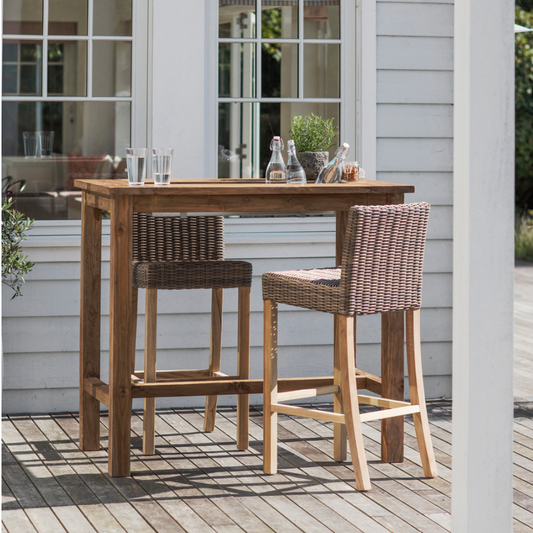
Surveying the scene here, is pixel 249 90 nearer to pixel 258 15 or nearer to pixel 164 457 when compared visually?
pixel 258 15

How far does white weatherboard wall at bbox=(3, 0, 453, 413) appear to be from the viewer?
13.1ft

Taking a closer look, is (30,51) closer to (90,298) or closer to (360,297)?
(90,298)

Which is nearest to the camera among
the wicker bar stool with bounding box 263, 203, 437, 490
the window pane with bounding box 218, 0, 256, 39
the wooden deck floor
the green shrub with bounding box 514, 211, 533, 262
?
the wooden deck floor

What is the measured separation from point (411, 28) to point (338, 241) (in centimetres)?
123

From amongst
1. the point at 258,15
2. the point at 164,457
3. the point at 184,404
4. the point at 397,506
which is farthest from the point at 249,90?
the point at 397,506

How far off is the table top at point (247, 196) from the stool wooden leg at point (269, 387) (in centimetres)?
38

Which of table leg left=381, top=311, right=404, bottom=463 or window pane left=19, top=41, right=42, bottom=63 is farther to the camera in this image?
window pane left=19, top=41, right=42, bottom=63

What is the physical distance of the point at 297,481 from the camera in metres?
3.10

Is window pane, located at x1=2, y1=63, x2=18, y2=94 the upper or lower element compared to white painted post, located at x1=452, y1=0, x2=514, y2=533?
upper

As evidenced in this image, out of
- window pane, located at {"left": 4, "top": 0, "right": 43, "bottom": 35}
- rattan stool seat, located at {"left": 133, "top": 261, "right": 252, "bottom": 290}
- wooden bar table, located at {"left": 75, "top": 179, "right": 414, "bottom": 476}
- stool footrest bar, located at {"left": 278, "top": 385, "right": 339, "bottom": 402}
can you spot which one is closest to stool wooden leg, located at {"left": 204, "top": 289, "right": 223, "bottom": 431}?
rattan stool seat, located at {"left": 133, "top": 261, "right": 252, "bottom": 290}

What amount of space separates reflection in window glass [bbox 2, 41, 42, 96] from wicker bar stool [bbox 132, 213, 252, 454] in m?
1.03

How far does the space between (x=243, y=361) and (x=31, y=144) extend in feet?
5.24

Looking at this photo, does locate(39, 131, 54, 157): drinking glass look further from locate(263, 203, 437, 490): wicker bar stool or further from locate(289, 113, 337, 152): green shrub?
locate(263, 203, 437, 490): wicker bar stool

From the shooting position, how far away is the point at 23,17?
4.06 metres
